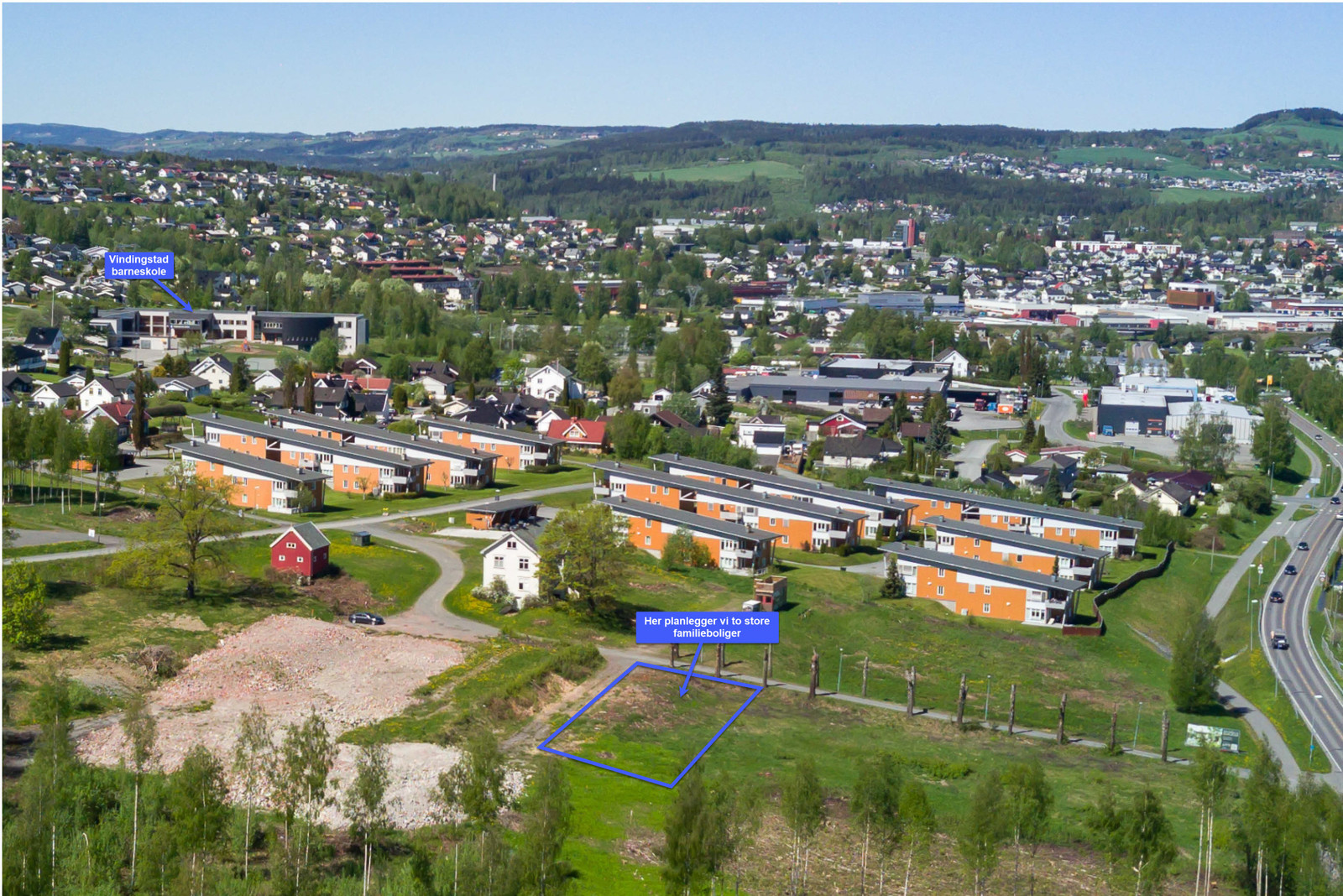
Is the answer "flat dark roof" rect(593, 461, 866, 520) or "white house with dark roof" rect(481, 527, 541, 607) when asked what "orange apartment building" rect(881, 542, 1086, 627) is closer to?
"flat dark roof" rect(593, 461, 866, 520)

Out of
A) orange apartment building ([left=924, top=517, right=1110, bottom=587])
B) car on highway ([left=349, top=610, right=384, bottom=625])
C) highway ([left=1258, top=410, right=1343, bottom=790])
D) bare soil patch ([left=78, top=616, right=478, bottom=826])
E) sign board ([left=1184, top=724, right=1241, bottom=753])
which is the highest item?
bare soil patch ([left=78, top=616, right=478, bottom=826])

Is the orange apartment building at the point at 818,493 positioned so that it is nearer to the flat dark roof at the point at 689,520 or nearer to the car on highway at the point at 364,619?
the flat dark roof at the point at 689,520

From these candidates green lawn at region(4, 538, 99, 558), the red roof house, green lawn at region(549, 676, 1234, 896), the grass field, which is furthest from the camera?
the red roof house

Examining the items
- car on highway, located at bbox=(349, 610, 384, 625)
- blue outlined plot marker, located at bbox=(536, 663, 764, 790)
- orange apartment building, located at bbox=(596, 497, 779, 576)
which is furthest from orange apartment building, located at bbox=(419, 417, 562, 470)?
blue outlined plot marker, located at bbox=(536, 663, 764, 790)

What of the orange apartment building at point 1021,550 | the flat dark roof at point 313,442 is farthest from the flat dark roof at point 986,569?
the flat dark roof at point 313,442

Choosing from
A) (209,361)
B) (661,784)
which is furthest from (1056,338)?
(661,784)

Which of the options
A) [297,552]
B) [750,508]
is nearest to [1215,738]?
[750,508]

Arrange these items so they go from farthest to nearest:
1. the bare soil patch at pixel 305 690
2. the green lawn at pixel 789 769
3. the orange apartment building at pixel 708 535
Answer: the orange apartment building at pixel 708 535, the bare soil patch at pixel 305 690, the green lawn at pixel 789 769
